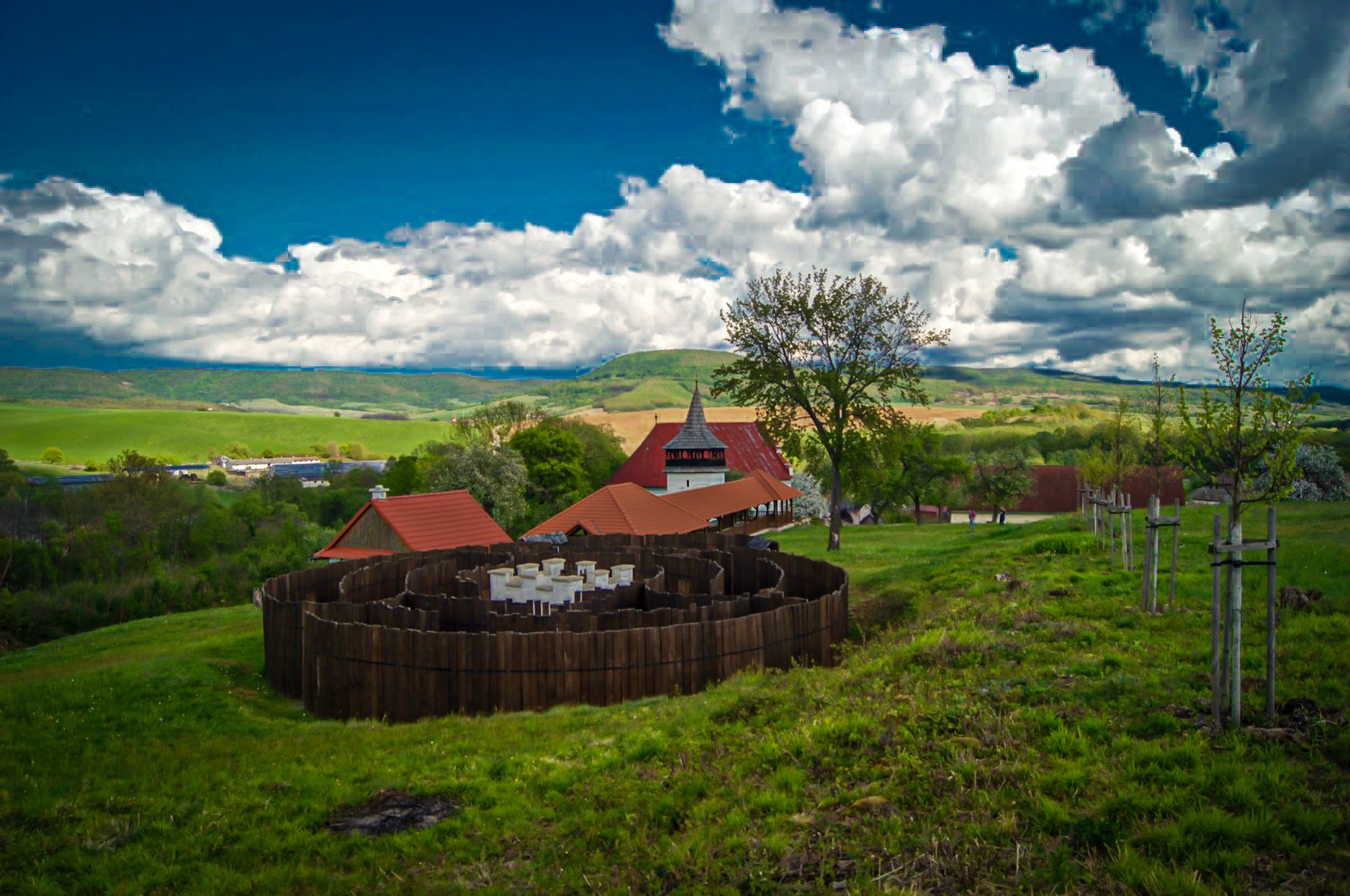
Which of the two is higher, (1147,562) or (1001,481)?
(1147,562)

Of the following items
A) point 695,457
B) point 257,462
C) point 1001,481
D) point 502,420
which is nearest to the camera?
point 1001,481

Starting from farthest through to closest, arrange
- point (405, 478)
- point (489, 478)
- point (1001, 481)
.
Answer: point (405, 478)
point (489, 478)
point (1001, 481)

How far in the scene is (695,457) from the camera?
2467 inches

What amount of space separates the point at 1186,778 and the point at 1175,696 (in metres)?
2.33

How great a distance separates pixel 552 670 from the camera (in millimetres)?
14602

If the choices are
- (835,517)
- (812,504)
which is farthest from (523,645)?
(812,504)

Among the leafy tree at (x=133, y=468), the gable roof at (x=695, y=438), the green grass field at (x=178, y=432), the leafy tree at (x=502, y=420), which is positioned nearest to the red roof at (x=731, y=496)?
the gable roof at (x=695, y=438)

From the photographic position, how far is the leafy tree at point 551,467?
228 ft

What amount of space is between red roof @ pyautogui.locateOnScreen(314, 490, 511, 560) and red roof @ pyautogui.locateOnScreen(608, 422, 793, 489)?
902 inches

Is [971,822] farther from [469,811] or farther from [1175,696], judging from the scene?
[469,811]

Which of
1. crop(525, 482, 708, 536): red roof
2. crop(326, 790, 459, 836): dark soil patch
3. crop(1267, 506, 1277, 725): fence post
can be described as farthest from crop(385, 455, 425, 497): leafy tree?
crop(1267, 506, 1277, 725): fence post

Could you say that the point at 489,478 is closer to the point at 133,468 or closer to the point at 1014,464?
the point at 133,468

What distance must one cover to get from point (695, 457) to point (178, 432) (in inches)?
4226

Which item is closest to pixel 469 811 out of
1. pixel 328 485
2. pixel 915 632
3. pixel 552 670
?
pixel 552 670
